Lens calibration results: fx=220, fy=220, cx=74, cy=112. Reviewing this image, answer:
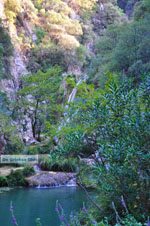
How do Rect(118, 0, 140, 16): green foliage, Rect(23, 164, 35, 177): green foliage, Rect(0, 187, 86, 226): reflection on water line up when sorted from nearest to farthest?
1. Rect(0, 187, 86, 226): reflection on water
2. Rect(23, 164, 35, 177): green foliage
3. Rect(118, 0, 140, 16): green foliage

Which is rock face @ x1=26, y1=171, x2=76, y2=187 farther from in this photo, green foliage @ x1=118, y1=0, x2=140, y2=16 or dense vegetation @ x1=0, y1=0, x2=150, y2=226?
green foliage @ x1=118, y1=0, x2=140, y2=16

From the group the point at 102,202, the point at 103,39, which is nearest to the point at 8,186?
the point at 102,202

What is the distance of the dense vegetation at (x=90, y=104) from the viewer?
9.30 feet

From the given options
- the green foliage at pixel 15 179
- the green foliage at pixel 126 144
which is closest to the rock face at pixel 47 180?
the green foliage at pixel 15 179

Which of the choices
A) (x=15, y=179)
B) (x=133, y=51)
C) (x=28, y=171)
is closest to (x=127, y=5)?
(x=133, y=51)

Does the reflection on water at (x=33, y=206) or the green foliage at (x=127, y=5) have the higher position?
the green foliage at (x=127, y=5)

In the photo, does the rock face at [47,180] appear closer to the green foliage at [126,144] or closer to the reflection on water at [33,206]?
the reflection on water at [33,206]

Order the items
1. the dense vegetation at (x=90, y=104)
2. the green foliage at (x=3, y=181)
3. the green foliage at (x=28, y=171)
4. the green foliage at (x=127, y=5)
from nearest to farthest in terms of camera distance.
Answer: the dense vegetation at (x=90, y=104) < the green foliage at (x=3, y=181) < the green foliage at (x=28, y=171) < the green foliage at (x=127, y=5)

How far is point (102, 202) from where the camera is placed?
13.1ft

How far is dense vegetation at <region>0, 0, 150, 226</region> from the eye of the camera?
2834 millimetres

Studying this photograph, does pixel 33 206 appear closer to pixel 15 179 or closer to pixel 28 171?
pixel 15 179

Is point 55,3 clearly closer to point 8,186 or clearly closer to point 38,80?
point 38,80

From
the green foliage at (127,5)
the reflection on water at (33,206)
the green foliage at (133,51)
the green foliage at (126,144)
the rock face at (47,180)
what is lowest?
the rock face at (47,180)

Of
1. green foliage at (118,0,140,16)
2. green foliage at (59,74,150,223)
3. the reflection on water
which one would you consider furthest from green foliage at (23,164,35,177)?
green foliage at (118,0,140,16)
